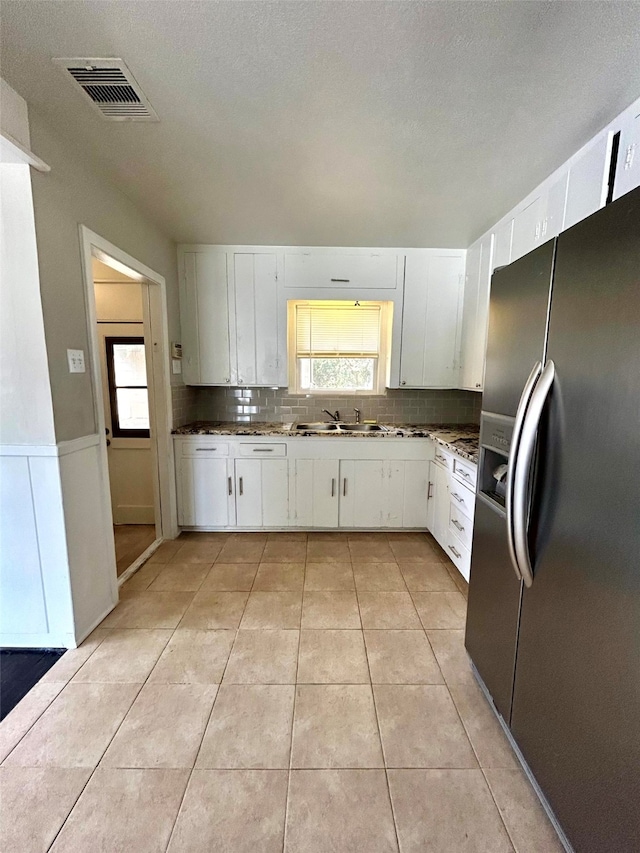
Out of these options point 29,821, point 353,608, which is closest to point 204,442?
point 353,608

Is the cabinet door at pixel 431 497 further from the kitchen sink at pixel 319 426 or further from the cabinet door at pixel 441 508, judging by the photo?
the kitchen sink at pixel 319 426

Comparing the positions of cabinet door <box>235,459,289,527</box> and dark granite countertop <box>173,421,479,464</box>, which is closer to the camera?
dark granite countertop <box>173,421,479,464</box>

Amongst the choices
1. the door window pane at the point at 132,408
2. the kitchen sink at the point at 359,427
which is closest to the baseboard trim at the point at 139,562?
the door window pane at the point at 132,408

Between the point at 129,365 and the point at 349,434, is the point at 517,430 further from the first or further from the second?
the point at 129,365

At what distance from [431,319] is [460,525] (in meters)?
1.86

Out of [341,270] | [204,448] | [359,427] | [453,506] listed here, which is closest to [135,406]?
[204,448]

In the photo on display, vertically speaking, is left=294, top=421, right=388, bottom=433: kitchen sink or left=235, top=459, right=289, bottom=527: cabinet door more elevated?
left=294, top=421, right=388, bottom=433: kitchen sink

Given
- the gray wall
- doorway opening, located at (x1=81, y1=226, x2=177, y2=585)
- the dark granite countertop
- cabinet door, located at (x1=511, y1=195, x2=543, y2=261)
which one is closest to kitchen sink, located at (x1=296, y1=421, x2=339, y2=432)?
the dark granite countertop

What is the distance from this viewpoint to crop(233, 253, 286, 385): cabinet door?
3.04 metres

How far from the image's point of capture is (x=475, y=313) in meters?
2.84

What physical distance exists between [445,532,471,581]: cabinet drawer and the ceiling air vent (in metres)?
2.85

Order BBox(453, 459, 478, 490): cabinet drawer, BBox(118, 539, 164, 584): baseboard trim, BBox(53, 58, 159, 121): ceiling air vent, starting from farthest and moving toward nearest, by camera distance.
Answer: BBox(118, 539, 164, 584): baseboard trim < BBox(453, 459, 478, 490): cabinet drawer < BBox(53, 58, 159, 121): ceiling air vent

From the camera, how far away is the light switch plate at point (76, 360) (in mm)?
1715

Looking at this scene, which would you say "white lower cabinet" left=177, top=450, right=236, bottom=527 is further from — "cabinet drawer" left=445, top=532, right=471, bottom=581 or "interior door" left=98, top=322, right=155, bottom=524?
"cabinet drawer" left=445, top=532, right=471, bottom=581
